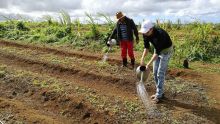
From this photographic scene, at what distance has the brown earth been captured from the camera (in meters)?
7.97

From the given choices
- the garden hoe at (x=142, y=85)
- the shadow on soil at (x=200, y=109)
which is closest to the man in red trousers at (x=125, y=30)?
the garden hoe at (x=142, y=85)

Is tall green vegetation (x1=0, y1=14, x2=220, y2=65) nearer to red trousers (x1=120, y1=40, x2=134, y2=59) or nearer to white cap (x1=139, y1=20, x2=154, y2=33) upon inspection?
red trousers (x1=120, y1=40, x2=134, y2=59)

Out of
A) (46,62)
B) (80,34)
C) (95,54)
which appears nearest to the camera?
(46,62)

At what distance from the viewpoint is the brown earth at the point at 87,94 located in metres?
7.97

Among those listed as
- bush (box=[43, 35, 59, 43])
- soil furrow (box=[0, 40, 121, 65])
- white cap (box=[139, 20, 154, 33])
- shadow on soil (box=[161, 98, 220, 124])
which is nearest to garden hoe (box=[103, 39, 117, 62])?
soil furrow (box=[0, 40, 121, 65])

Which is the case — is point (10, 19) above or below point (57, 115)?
above

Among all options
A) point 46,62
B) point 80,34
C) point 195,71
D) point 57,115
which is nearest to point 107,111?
point 57,115

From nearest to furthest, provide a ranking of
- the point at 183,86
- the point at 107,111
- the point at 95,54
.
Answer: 1. the point at 107,111
2. the point at 183,86
3. the point at 95,54

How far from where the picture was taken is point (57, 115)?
8.45 m

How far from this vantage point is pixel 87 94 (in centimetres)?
916

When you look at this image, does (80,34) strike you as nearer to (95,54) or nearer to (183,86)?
(95,54)

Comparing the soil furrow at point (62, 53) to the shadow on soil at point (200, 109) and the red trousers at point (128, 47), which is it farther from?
the shadow on soil at point (200, 109)

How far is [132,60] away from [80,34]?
574cm

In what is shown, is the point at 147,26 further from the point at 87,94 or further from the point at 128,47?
the point at 128,47
